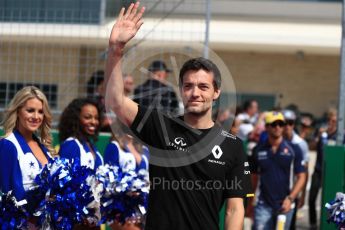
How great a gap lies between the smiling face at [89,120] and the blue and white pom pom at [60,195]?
1.25 m

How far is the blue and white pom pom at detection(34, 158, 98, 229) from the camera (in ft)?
19.6

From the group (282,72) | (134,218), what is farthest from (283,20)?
(134,218)

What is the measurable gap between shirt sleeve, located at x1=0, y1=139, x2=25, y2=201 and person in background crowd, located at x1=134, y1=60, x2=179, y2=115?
129 inches

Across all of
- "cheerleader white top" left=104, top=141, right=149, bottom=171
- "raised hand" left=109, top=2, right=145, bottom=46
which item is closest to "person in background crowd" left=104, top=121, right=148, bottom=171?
"cheerleader white top" left=104, top=141, right=149, bottom=171

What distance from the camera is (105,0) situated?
996 centimetres

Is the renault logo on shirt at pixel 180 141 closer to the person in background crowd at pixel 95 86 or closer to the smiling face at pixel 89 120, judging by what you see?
the smiling face at pixel 89 120

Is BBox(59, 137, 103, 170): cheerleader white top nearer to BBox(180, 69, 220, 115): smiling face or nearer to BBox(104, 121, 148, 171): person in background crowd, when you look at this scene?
BBox(104, 121, 148, 171): person in background crowd

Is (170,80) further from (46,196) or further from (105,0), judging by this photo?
(46,196)

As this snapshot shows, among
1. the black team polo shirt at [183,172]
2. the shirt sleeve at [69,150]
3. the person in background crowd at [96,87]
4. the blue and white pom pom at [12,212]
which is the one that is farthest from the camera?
the person in background crowd at [96,87]

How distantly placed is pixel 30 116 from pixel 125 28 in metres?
2.34

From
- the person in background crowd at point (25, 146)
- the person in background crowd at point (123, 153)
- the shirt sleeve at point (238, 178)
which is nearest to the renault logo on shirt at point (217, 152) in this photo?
the shirt sleeve at point (238, 178)

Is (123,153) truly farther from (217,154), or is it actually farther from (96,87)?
(217,154)

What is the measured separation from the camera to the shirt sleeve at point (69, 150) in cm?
704

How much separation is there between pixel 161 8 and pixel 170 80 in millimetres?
933
